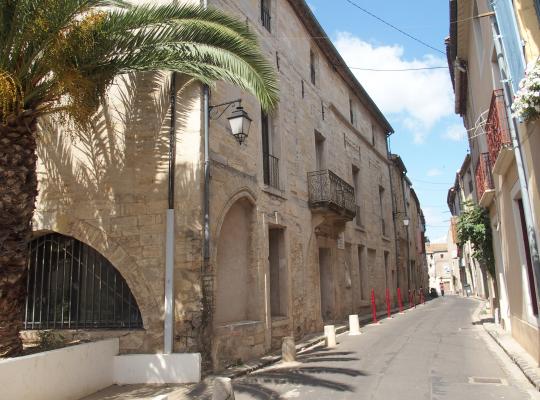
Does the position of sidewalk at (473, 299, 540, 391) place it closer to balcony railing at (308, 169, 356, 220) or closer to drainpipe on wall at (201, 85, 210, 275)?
drainpipe on wall at (201, 85, 210, 275)

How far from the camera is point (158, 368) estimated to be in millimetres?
7355

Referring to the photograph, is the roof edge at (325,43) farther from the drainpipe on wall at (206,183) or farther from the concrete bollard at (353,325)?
the concrete bollard at (353,325)

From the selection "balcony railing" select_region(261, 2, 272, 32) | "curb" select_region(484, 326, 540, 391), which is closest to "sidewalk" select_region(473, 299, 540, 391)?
"curb" select_region(484, 326, 540, 391)

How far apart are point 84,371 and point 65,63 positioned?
14.3 feet

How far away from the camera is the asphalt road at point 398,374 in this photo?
6043mm

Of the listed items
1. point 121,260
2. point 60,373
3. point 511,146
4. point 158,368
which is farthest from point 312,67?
point 60,373

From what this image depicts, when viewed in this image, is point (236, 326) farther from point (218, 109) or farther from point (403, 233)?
point (403, 233)

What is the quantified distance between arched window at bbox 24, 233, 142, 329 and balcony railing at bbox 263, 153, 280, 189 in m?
4.57

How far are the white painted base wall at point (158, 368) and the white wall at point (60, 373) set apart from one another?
215 mm

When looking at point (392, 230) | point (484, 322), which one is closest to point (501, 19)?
point (484, 322)

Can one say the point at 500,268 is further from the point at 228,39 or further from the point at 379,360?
the point at 228,39

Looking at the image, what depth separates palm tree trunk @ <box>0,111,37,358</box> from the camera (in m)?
5.84

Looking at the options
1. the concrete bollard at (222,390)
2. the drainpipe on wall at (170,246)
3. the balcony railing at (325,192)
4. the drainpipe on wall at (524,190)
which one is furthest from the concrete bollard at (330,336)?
the concrete bollard at (222,390)

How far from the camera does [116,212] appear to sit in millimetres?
8305
